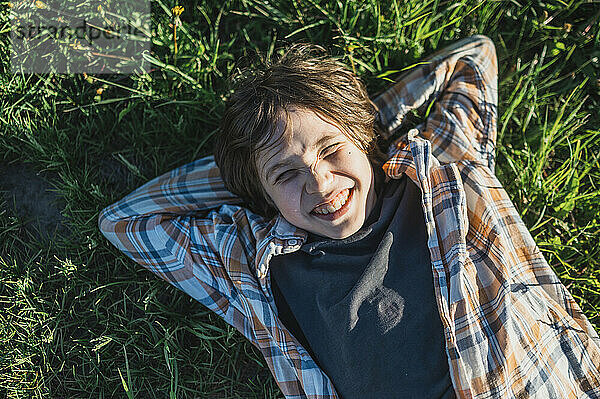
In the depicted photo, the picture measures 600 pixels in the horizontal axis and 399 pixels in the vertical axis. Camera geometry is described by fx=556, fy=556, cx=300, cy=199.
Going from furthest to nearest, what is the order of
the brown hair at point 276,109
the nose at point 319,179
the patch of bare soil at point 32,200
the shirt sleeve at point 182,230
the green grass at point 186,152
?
the patch of bare soil at point 32,200
the green grass at point 186,152
the shirt sleeve at point 182,230
the brown hair at point 276,109
the nose at point 319,179

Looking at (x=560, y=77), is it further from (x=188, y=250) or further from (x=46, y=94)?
(x=46, y=94)

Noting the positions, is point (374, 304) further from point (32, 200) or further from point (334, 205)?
point (32, 200)

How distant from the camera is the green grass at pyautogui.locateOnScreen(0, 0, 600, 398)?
2.54m

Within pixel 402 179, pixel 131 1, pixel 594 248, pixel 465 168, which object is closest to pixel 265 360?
pixel 402 179

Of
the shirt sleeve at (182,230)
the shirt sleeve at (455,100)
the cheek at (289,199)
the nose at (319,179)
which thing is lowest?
the shirt sleeve at (182,230)

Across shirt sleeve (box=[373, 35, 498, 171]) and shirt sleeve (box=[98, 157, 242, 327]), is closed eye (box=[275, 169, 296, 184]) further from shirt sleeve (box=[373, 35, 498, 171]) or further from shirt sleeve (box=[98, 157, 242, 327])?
shirt sleeve (box=[373, 35, 498, 171])

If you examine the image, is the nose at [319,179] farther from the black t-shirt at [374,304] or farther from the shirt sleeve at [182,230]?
the shirt sleeve at [182,230]

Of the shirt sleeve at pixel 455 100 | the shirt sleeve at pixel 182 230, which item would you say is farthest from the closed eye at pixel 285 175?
the shirt sleeve at pixel 455 100

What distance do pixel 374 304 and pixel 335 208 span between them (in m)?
0.41

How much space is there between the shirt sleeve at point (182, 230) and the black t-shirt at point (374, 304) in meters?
0.26

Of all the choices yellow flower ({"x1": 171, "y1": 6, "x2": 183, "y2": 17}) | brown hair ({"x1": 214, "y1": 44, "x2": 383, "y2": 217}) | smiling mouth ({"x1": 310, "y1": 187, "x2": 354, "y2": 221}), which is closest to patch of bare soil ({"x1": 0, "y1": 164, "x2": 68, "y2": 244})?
brown hair ({"x1": 214, "y1": 44, "x2": 383, "y2": 217})

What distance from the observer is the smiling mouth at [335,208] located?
Result: 83.4 inches

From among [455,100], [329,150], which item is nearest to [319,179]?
[329,150]

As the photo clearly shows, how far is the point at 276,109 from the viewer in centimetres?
214
